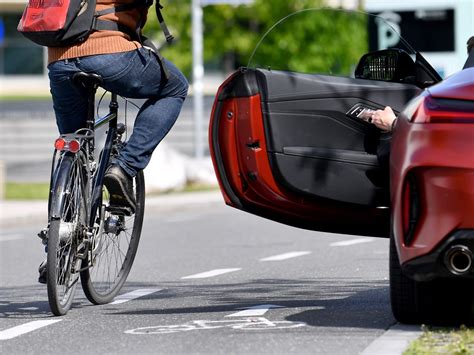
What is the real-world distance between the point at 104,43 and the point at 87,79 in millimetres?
194

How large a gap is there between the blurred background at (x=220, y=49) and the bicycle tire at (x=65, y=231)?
1042 mm

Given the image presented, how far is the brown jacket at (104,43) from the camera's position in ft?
23.3

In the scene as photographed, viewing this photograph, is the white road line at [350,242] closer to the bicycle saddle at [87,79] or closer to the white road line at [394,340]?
the bicycle saddle at [87,79]

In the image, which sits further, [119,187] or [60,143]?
[119,187]

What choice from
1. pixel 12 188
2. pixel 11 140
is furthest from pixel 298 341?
pixel 11 140

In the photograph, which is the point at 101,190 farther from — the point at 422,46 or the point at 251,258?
the point at 422,46

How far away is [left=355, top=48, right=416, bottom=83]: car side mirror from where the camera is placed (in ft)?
23.3

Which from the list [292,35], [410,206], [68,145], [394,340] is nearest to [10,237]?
[68,145]

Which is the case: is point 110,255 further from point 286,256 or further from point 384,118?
point 286,256

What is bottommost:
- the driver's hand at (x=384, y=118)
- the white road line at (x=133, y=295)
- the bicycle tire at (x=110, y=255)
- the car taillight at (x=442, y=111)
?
the white road line at (x=133, y=295)

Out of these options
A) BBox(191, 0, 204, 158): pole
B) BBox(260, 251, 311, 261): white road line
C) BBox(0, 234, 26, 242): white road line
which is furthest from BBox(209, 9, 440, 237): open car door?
BBox(191, 0, 204, 158): pole

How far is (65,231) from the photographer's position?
7.01 meters

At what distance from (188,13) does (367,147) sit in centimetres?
3798

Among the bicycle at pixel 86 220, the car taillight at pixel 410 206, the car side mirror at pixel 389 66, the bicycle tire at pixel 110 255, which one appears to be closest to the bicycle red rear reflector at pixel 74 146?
the bicycle at pixel 86 220
